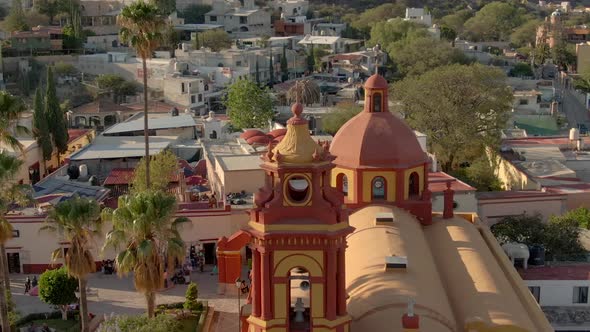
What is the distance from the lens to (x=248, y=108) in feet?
218

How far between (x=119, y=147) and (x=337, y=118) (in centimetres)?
1583

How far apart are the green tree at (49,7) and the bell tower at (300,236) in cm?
10137

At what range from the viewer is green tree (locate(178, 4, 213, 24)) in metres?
133

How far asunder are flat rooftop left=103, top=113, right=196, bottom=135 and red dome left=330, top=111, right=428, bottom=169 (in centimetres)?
2660

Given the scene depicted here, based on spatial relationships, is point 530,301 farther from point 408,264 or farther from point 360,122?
point 360,122

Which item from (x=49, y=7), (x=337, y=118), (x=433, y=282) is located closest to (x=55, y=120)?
(x=337, y=118)

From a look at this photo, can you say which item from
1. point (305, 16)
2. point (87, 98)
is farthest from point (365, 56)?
point (305, 16)

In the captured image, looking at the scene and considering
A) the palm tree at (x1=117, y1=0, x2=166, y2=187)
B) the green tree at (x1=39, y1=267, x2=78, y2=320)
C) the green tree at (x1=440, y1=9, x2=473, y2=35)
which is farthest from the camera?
the green tree at (x1=440, y1=9, x2=473, y2=35)

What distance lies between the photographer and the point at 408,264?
84.0 ft

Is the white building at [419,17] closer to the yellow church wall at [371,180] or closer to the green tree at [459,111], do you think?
the green tree at [459,111]

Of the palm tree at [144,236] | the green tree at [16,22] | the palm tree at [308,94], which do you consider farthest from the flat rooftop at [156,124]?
the green tree at [16,22]

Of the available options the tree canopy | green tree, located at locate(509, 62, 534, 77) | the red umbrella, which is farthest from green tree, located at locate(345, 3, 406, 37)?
the tree canopy

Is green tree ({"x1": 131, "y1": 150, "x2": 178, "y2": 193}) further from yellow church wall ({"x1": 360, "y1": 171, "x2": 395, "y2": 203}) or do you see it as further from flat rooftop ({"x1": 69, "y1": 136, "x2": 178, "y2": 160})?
yellow church wall ({"x1": 360, "y1": 171, "x2": 395, "y2": 203})

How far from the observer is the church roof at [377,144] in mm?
33594
